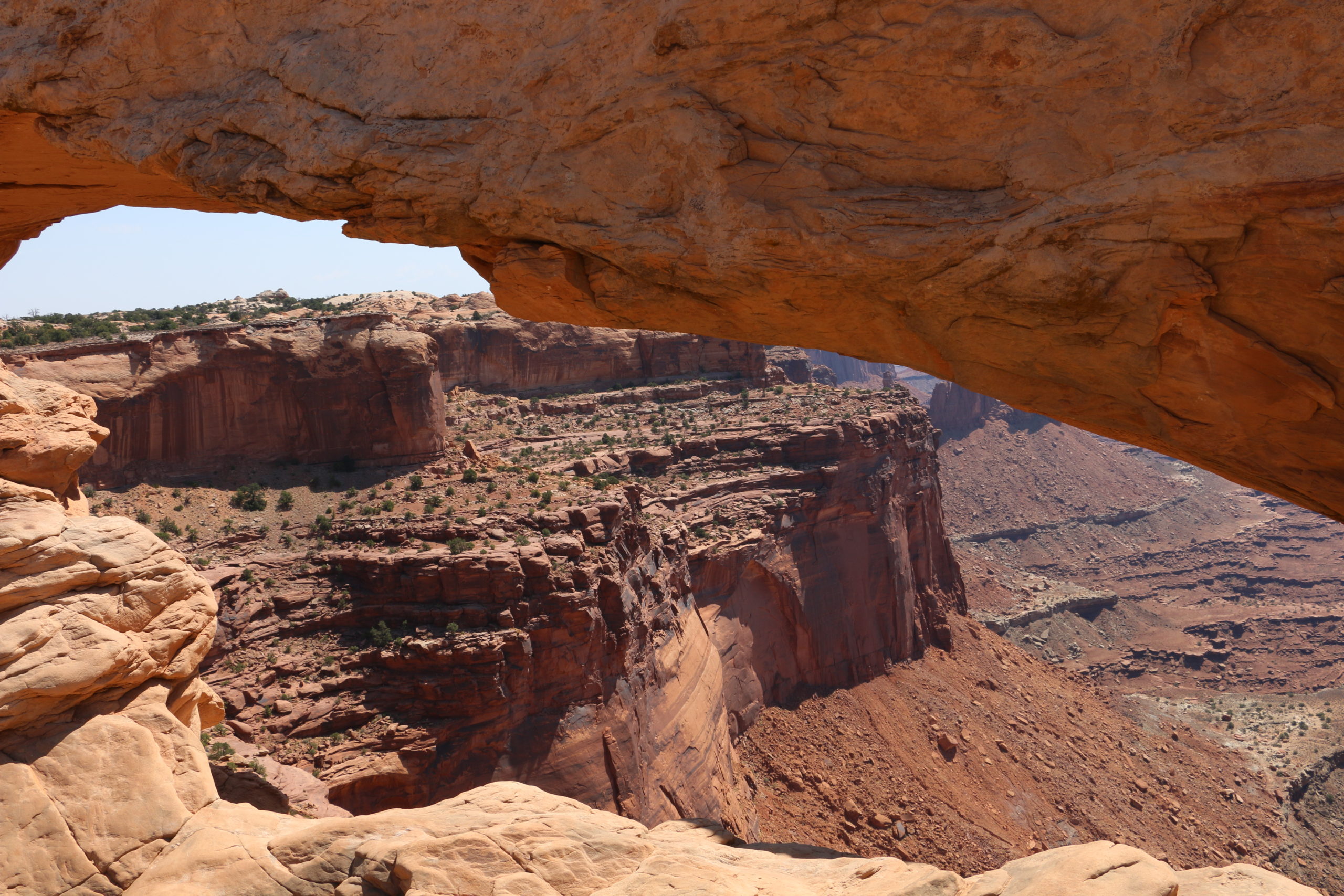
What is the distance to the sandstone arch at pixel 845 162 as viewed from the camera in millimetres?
6930

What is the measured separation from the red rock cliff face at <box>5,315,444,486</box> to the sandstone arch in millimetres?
24182

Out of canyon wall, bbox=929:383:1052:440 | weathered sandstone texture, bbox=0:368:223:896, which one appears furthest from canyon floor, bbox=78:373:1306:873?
canyon wall, bbox=929:383:1052:440

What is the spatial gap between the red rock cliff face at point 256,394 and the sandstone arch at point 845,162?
79.3ft

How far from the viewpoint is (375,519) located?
3097 centimetres

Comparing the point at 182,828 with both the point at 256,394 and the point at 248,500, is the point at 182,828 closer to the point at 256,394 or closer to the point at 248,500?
the point at 248,500

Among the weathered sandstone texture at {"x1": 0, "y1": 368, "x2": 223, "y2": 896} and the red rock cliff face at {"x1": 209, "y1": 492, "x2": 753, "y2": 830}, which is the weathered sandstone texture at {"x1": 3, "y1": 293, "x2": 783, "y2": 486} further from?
the weathered sandstone texture at {"x1": 0, "y1": 368, "x2": 223, "y2": 896}

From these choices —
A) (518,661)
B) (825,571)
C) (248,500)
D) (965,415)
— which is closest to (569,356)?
(825,571)

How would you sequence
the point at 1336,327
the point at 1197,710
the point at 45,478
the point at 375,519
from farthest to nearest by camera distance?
the point at 1197,710 → the point at 375,519 → the point at 45,478 → the point at 1336,327

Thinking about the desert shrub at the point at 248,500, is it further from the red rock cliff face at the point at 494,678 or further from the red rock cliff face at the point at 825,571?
the red rock cliff face at the point at 825,571

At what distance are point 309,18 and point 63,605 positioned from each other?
6.11 metres

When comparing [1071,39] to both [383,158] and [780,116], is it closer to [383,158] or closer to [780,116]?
[780,116]

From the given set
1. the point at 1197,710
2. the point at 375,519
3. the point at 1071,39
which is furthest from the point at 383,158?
the point at 1197,710

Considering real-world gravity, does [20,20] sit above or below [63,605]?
above

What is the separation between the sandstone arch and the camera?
6.93m
